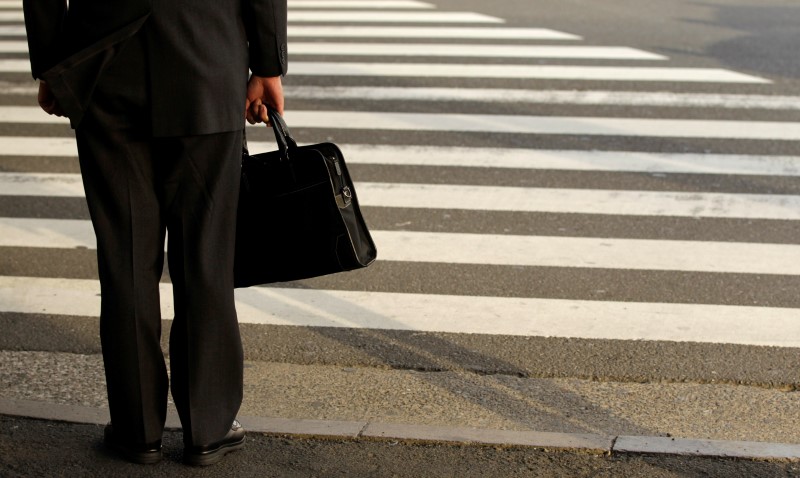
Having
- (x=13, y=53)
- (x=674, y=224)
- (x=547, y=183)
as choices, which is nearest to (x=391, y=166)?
(x=547, y=183)

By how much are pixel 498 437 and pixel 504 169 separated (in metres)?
3.71

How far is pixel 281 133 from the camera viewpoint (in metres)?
3.39

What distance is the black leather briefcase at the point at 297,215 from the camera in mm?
3426

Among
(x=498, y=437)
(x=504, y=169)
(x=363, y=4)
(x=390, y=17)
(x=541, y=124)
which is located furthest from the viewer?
(x=363, y=4)

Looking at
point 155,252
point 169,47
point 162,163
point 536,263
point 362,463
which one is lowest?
point 536,263

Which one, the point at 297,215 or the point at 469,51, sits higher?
the point at 297,215

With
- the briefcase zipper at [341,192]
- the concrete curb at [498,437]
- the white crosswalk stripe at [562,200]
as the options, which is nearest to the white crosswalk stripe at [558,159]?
the white crosswalk stripe at [562,200]

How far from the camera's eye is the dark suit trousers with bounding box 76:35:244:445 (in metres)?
3.23

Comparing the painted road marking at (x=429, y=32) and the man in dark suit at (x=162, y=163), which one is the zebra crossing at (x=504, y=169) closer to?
the painted road marking at (x=429, y=32)

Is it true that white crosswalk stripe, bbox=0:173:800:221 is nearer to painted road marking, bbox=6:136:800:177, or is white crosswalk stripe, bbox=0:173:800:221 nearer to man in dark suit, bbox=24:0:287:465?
painted road marking, bbox=6:136:800:177

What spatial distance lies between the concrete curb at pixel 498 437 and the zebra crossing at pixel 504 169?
1.07m

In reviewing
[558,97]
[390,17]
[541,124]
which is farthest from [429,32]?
[541,124]

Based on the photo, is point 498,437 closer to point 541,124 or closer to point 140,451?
point 140,451

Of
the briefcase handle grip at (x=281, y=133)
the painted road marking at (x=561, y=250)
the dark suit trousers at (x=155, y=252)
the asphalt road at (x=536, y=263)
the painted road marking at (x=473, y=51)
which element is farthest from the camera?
the painted road marking at (x=473, y=51)
